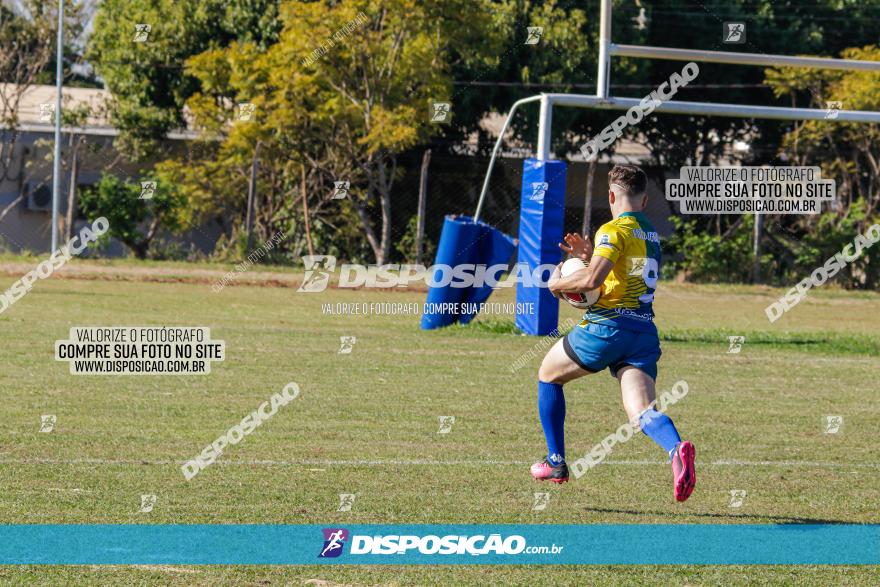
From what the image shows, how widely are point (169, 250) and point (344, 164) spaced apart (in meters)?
4.78

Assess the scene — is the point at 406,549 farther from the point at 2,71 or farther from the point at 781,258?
the point at 2,71

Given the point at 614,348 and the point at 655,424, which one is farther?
the point at 614,348

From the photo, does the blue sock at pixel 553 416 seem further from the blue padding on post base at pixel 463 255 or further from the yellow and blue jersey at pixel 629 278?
the blue padding on post base at pixel 463 255

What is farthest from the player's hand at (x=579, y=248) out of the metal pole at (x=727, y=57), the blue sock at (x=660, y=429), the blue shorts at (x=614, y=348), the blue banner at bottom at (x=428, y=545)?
the metal pole at (x=727, y=57)

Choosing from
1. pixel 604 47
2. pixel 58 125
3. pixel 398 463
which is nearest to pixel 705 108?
pixel 604 47

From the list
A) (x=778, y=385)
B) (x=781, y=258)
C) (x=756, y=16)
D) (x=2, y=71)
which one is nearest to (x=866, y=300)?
(x=781, y=258)

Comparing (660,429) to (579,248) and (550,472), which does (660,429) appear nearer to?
(550,472)

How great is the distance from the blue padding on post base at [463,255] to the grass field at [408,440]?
1.41 feet

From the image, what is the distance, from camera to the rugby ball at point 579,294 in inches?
296

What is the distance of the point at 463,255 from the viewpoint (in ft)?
59.0

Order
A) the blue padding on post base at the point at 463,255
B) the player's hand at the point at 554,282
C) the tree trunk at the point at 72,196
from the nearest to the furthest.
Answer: the player's hand at the point at 554,282, the blue padding on post base at the point at 463,255, the tree trunk at the point at 72,196

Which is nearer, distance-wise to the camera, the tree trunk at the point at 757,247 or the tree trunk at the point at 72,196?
the tree trunk at the point at 72,196

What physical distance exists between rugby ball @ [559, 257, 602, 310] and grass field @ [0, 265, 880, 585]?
1213 millimetres

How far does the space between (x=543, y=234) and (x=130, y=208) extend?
15.0 metres
